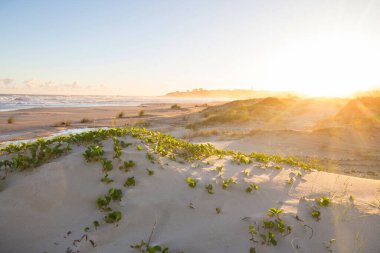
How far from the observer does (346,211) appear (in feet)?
12.4

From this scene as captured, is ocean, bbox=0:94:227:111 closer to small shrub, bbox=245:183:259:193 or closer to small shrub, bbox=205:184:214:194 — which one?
small shrub, bbox=205:184:214:194

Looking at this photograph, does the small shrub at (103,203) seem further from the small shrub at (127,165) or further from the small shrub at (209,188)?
the small shrub at (209,188)

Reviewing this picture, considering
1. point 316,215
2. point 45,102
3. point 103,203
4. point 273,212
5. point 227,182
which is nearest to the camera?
point 103,203

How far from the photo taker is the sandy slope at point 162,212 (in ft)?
9.75

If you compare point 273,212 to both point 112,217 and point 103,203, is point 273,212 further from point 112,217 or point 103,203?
point 103,203

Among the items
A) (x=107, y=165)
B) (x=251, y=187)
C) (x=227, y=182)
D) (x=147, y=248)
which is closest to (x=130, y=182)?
(x=107, y=165)

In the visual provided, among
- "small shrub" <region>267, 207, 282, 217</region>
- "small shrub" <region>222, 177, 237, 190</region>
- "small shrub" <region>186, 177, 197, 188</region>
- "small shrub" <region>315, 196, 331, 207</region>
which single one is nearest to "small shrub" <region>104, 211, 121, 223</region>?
"small shrub" <region>186, 177, 197, 188</region>

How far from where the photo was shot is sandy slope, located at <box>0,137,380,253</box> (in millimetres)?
2973

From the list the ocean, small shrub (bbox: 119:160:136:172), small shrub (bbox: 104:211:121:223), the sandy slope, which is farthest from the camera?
the ocean

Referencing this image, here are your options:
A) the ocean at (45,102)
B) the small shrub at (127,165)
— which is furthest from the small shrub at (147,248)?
the ocean at (45,102)

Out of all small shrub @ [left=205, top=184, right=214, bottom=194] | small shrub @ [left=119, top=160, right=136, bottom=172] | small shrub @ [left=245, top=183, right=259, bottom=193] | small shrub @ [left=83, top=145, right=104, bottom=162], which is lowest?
small shrub @ [left=245, top=183, right=259, bottom=193]

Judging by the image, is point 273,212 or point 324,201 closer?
point 273,212

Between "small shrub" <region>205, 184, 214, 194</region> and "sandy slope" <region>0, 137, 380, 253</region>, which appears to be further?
"small shrub" <region>205, 184, 214, 194</region>

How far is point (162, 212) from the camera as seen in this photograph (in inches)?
131
